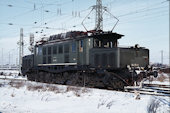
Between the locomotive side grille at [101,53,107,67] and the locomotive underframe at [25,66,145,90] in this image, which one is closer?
the locomotive underframe at [25,66,145,90]

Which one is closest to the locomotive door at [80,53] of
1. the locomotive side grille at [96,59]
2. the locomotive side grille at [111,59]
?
the locomotive side grille at [96,59]

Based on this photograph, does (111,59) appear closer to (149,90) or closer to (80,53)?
(149,90)

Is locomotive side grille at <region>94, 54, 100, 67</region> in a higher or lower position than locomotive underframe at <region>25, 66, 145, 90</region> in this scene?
higher

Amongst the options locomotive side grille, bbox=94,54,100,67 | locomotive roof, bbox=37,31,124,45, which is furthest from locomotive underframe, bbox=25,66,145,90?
locomotive roof, bbox=37,31,124,45

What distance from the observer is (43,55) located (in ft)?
63.7

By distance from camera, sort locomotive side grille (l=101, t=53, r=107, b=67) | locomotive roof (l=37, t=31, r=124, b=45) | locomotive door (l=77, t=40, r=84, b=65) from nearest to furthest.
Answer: locomotive side grille (l=101, t=53, r=107, b=67) < locomotive roof (l=37, t=31, r=124, b=45) < locomotive door (l=77, t=40, r=84, b=65)

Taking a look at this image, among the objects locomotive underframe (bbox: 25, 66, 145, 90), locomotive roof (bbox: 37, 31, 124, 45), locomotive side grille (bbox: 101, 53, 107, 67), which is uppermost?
locomotive roof (bbox: 37, 31, 124, 45)

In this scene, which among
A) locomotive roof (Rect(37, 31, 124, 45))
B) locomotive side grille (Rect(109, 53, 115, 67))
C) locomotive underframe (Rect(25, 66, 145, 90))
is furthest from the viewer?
locomotive roof (Rect(37, 31, 124, 45))

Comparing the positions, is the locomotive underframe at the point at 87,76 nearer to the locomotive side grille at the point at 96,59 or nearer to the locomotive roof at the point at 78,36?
the locomotive side grille at the point at 96,59

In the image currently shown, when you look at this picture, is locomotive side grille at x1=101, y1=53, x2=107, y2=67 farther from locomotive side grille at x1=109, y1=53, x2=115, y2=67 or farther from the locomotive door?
the locomotive door

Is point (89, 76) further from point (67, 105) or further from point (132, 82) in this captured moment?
point (67, 105)

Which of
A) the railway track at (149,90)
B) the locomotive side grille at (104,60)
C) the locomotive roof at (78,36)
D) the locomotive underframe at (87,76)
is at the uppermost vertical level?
the locomotive roof at (78,36)

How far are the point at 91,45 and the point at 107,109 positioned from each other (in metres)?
6.86

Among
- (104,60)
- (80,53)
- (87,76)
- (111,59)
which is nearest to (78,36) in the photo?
(80,53)
